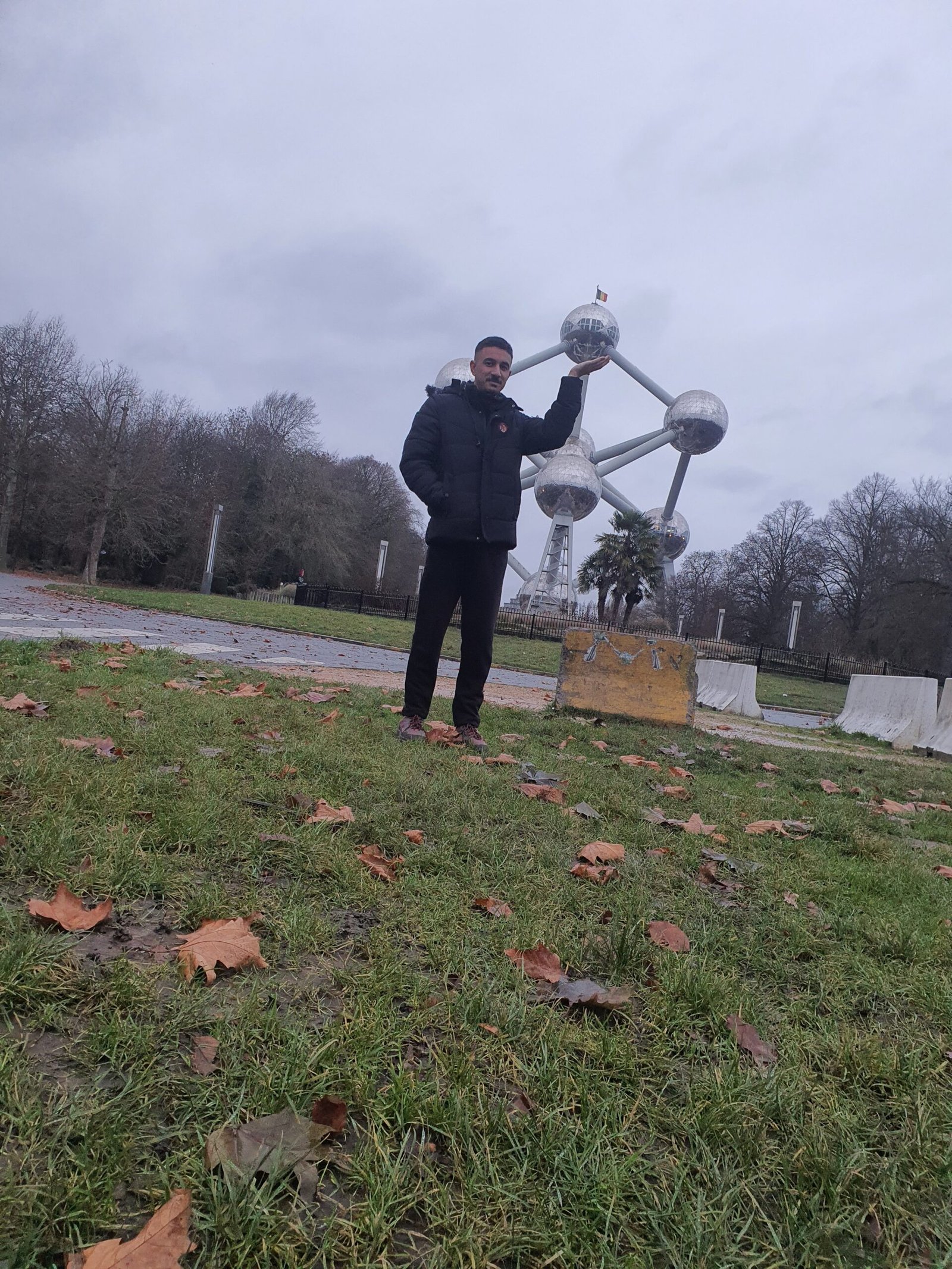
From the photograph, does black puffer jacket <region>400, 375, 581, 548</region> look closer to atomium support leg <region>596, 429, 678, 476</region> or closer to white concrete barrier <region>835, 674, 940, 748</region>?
white concrete barrier <region>835, 674, 940, 748</region>

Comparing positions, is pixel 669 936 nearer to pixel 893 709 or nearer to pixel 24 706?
pixel 24 706

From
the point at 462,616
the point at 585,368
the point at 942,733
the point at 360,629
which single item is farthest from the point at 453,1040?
the point at 360,629

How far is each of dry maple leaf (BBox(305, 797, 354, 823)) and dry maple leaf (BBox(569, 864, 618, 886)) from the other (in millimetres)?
718

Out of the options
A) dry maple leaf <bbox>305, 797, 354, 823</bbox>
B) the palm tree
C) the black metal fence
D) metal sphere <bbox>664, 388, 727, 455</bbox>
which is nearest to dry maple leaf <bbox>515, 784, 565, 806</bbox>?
dry maple leaf <bbox>305, 797, 354, 823</bbox>

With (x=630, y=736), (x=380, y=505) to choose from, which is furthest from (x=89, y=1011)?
(x=380, y=505)

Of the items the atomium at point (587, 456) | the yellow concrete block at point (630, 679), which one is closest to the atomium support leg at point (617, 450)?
the atomium at point (587, 456)

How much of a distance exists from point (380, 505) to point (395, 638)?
134 ft

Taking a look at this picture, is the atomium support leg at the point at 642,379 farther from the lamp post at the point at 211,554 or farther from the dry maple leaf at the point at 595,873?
the dry maple leaf at the point at 595,873

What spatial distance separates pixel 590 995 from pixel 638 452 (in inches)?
1949

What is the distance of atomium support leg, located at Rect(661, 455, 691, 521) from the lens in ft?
155

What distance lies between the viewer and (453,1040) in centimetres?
135

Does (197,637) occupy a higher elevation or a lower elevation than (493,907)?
lower

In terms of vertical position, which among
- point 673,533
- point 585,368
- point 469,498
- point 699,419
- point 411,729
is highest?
point 699,419

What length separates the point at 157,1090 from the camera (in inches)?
44.2
